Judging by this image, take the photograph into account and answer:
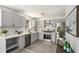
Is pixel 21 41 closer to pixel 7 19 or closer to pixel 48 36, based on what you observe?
pixel 7 19

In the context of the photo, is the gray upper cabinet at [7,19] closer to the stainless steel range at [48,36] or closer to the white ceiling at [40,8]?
the white ceiling at [40,8]

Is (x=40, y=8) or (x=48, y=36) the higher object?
(x=40, y=8)

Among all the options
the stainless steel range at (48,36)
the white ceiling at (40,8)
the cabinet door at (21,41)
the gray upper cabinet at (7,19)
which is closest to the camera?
the gray upper cabinet at (7,19)

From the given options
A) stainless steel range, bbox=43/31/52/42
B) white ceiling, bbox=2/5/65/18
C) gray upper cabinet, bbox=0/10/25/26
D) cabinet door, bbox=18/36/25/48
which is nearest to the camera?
gray upper cabinet, bbox=0/10/25/26

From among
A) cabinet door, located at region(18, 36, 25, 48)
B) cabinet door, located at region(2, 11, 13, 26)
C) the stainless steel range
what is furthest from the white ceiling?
the stainless steel range

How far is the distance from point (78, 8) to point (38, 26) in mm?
7596

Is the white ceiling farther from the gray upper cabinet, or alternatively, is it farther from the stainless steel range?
the stainless steel range

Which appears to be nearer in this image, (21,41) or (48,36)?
(21,41)

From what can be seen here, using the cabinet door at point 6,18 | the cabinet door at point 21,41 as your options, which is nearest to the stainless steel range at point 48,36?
the cabinet door at point 21,41

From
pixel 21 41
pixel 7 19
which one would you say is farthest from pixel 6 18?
A: pixel 21 41

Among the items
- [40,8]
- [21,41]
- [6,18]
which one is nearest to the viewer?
[6,18]
